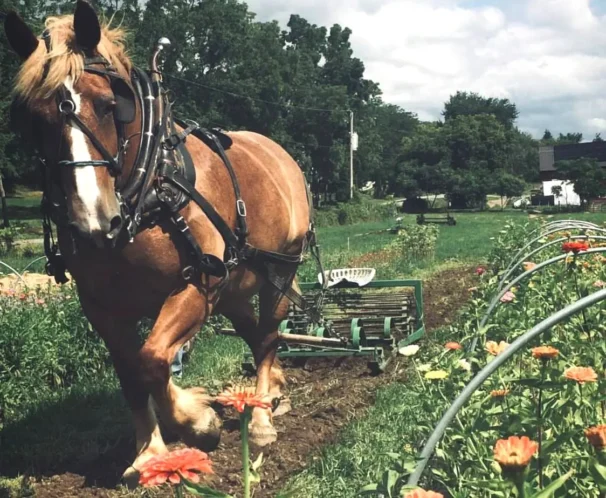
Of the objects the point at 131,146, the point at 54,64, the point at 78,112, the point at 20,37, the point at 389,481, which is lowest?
the point at 389,481

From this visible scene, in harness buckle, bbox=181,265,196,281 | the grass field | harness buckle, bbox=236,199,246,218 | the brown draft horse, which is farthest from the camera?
harness buckle, bbox=236,199,246,218

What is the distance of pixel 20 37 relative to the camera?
3279 millimetres

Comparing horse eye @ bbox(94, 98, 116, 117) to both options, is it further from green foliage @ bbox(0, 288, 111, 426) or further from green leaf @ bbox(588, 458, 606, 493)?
green foliage @ bbox(0, 288, 111, 426)

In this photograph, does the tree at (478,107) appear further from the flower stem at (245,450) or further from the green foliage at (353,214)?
the flower stem at (245,450)

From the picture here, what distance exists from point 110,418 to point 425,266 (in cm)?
1034

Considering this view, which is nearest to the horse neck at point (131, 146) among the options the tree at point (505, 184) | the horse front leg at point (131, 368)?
the horse front leg at point (131, 368)

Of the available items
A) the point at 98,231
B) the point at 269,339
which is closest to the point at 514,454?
the point at 98,231

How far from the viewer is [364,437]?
13.5ft

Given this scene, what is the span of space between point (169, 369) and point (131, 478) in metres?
0.59

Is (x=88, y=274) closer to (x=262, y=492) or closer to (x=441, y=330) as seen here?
(x=262, y=492)

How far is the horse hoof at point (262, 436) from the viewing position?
4.30 m

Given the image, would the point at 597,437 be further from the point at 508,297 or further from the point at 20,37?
the point at 20,37

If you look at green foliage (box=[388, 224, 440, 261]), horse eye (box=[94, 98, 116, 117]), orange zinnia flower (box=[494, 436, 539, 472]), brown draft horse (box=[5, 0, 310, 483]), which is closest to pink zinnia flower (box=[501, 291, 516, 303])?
brown draft horse (box=[5, 0, 310, 483])

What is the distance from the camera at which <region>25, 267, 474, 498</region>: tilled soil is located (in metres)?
3.73
